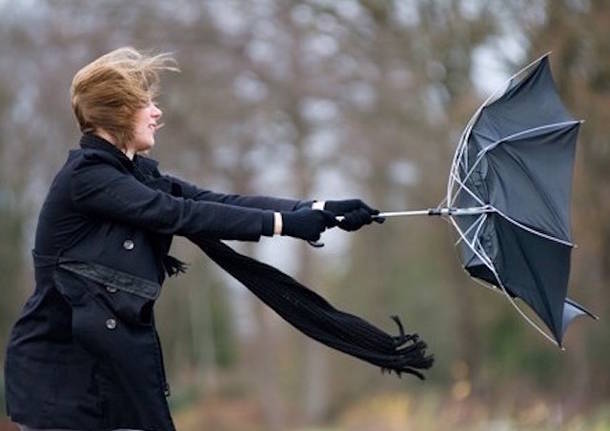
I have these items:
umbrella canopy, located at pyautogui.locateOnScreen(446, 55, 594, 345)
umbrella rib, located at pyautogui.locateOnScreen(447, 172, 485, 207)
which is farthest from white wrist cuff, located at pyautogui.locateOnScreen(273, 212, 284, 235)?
umbrella rib, located at pyautogui.locateOnScreen(447, 172, 485, 207)

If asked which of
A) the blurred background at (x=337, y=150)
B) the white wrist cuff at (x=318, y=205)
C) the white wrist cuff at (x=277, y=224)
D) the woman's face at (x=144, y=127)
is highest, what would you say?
the blurred background at (x=337, y=150)

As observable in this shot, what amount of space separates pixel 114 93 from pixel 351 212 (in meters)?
0.93

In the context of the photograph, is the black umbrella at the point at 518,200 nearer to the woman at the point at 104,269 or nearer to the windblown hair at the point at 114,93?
the woman at the point at 104,269

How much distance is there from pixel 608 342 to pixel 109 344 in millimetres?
18540

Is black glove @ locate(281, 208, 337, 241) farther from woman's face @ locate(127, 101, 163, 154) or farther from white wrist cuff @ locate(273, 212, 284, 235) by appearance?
woman's face @ locate(127, 101, 163, 154)

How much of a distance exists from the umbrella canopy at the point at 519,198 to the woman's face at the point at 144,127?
113 cm

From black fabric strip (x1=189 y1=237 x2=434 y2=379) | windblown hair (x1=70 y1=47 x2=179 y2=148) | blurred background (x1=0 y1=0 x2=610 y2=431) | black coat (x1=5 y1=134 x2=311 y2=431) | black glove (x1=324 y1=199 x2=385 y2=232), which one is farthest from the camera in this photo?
blurred background (x1=0 y1=0 x2=610 y2=431)

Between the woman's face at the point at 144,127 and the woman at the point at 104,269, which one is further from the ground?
the woman's face at the point at 144,127

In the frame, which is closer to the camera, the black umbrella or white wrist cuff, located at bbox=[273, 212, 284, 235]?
white wrist cuff, located at bbox=[273, 212, 284, 235]

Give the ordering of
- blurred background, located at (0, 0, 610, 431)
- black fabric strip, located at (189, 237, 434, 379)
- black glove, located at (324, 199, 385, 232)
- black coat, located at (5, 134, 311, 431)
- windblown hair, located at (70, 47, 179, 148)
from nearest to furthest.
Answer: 1. black coat, located at (5, 134, 311, 431)
2. windblown hair, located at (70, 47, 179, 148)
3. black glove, located at (324, 199, 385, 232)
4. black fabric strip, located at (189, 237, 434, 379)
5. blurred background, located at (0, 0, 610, 431)

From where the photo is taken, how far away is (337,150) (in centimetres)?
2605

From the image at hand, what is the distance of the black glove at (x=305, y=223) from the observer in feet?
14.6

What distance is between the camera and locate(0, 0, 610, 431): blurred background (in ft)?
A: 65.4

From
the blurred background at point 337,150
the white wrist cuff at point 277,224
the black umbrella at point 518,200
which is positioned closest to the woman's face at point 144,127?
the white wrist cuff at point 277,224
